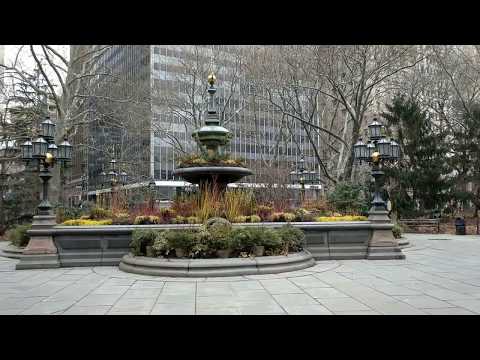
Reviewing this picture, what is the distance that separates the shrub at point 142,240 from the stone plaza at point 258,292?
0.75 metres

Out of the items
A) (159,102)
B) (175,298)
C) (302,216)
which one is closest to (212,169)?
(302,216)

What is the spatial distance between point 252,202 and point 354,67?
13.4m

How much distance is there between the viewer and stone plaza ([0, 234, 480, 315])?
650cm

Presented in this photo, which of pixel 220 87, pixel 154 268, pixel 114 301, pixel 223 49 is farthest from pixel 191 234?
pixel 220 87

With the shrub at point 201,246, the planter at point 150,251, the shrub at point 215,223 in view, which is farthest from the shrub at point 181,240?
the shrub at point 215,223

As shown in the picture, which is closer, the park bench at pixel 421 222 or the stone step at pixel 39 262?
the stone step at pixel 39 262

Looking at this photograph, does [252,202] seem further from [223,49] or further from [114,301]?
[223,49]

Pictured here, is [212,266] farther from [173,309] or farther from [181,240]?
[173,309]

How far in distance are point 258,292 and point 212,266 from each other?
206cm

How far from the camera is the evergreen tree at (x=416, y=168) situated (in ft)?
90.2

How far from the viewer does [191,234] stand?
1034 cm

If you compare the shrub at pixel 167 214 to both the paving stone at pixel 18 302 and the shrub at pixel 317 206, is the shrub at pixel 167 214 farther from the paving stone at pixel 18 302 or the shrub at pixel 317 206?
the shrub at pixel 317 206

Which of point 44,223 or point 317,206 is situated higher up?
point 317,206

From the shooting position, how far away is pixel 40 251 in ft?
38.0
